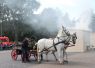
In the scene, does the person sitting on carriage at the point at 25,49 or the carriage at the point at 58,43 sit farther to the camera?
the person sitting on carriage at the point at 25,49

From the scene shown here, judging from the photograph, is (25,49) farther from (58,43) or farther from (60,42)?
(60,42)

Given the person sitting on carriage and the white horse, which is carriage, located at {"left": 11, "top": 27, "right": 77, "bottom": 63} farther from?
the person sitting on carriage

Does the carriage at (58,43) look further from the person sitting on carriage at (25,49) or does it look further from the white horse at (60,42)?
the person sitting on carriage at (25,49)

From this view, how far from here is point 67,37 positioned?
19.8 meters

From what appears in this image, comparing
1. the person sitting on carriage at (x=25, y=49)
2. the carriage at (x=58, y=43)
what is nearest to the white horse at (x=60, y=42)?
the carriage at (x=58, y=43)

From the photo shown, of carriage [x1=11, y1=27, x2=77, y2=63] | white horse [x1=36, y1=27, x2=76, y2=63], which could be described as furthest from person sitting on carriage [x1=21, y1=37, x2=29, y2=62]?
white horse [x1=36, y1=27, x2=76, y2=63]

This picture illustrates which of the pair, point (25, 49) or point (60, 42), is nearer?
point (60, 42)

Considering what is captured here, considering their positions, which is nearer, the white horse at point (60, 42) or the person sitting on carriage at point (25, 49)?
the white horse at point (60, 42)

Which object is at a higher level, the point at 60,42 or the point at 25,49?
the point at 60,42

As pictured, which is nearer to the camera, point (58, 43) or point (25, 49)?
point (58, 43)

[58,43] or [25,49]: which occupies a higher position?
[58,43]

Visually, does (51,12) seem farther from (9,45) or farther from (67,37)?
(9,45)

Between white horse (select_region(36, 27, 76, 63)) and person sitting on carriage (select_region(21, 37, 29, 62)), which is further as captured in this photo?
person sitting on carriage (select_region(21, 37, 29, 62))

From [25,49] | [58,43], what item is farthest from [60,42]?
[25,49]
